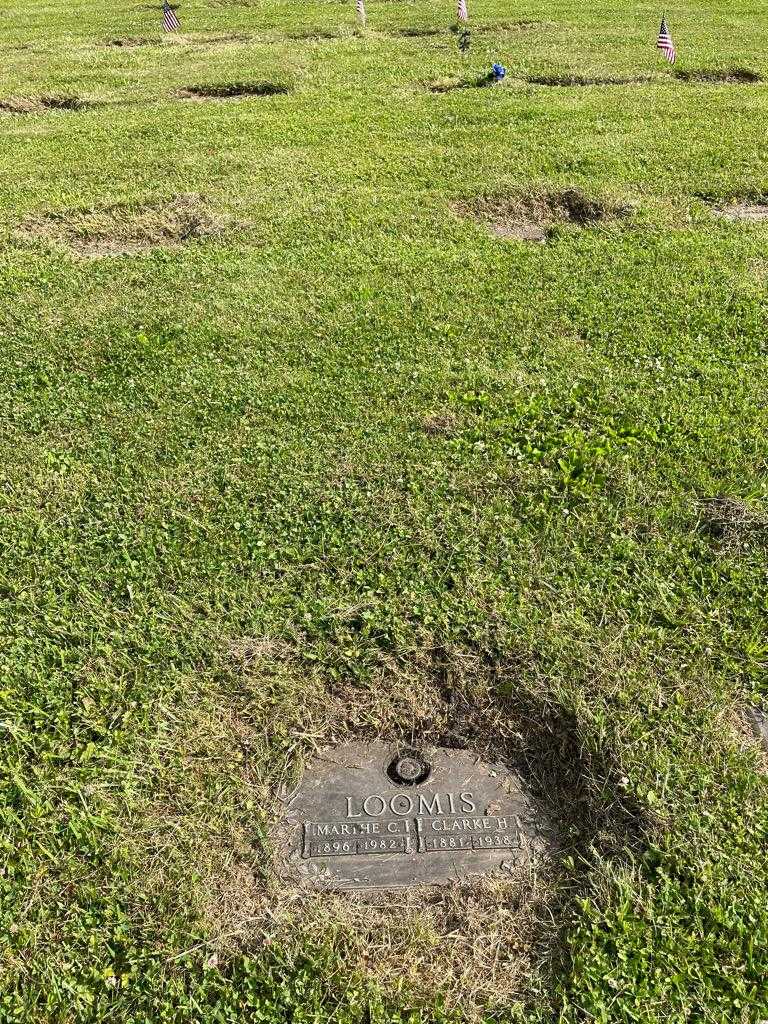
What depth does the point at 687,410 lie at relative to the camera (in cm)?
451

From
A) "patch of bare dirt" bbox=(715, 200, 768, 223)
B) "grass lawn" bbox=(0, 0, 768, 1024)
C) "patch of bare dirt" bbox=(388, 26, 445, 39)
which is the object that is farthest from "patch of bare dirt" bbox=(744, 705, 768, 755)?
"patch of bare dirt" bbox=(388, 26, 445, 39)

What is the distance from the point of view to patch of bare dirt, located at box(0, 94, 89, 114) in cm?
1070

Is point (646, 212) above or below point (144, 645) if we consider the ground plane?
above

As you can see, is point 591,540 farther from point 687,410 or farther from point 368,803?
point 368,803

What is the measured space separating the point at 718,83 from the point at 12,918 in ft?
42.0

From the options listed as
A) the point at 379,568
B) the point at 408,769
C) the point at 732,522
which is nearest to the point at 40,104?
the point at 379,568

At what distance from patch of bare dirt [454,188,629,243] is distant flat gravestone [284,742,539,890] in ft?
16.8

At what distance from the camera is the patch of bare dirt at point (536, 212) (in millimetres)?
6777

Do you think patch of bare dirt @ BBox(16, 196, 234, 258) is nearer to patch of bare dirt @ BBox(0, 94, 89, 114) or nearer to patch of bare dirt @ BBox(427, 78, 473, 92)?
patch of bare dirt @ BBox(0, 94, 89, 114)

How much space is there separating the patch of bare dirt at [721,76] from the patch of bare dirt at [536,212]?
579 centimetres

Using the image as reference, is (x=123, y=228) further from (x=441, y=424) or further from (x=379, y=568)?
(x=379, y=568)

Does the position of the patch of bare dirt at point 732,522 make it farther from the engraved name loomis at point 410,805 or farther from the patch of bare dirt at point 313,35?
the patch of bare dirt at point 313,35

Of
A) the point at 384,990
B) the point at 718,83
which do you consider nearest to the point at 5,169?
the point at 384,990

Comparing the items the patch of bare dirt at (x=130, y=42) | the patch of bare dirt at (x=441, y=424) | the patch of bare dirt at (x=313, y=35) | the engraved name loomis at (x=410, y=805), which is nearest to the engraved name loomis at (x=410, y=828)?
the engraved name loomis at (x=410, y=805)
